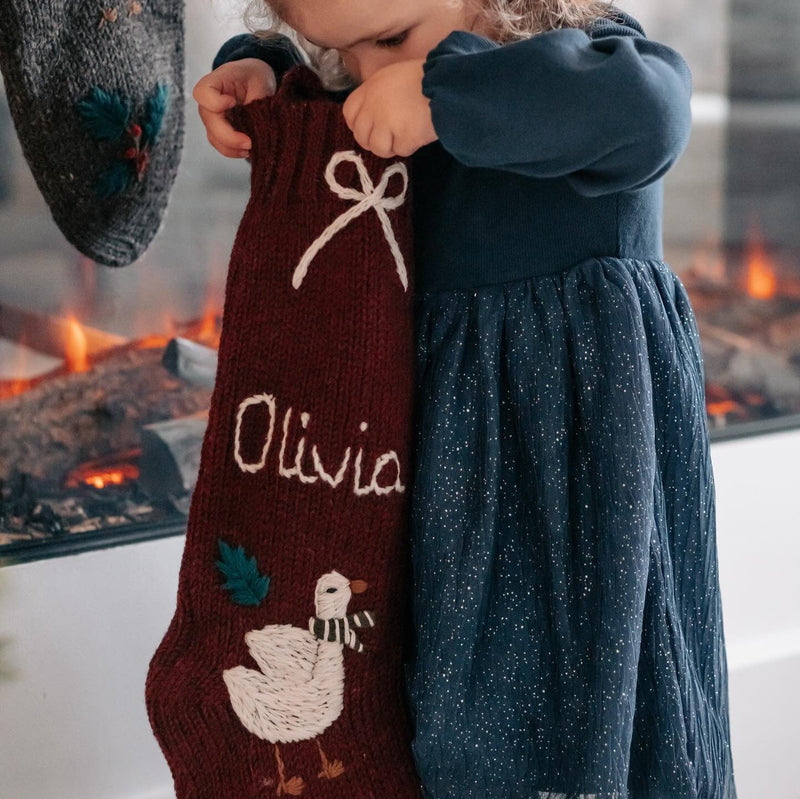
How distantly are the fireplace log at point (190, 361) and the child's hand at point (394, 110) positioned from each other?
495 millimetres

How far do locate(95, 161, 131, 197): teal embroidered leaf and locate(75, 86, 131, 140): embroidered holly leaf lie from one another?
1.0 inches

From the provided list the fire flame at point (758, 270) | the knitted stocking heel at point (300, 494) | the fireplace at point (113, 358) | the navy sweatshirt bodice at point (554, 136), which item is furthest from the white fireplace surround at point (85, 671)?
the fire flame at point (758, 270)

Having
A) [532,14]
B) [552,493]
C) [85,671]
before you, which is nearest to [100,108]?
[532,14]

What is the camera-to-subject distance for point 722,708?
0.75 meters

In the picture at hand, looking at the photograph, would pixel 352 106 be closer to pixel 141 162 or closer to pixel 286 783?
pixel 141 162

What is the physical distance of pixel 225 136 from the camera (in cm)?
73

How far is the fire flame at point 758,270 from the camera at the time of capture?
1.41 m

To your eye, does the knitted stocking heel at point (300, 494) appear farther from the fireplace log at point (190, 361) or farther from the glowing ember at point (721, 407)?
the glowing ember at point (721, 407)

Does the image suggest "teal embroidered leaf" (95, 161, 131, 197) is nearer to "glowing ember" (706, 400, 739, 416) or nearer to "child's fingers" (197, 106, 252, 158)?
"child's fingers" (197, 106, 252, 158)

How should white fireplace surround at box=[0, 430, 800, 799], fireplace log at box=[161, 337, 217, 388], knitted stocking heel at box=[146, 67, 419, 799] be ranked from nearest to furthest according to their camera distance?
1. knitted stocking heel at box=[146, 67, 419, 799]
2. white fireplace surround at box=[0, 430, 800, 799]
3. fireplace log at box=[161, 337, 217, 388]

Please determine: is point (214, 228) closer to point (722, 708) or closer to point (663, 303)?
point (663, 303)

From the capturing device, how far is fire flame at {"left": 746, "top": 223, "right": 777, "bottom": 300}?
141 cm

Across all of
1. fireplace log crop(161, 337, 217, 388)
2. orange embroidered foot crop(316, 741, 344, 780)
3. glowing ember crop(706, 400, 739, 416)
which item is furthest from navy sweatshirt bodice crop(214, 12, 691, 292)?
glowing ember crop(706, 400, 739, 416)

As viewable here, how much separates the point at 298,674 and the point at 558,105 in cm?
42
